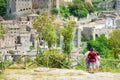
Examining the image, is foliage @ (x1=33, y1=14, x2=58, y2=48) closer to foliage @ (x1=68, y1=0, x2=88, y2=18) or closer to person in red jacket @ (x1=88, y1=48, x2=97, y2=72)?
person in red jacket @ (x1=88, y1=48, x2=97, y2=72)

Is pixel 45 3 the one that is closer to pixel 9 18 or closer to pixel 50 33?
pixel 9 18

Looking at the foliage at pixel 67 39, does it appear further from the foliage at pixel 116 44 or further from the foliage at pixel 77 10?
the foliage at pixel 77 10

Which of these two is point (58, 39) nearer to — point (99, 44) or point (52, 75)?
point (99, 44)

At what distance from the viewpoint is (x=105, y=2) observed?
214 feet

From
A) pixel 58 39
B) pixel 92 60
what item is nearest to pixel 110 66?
pixel 92 60

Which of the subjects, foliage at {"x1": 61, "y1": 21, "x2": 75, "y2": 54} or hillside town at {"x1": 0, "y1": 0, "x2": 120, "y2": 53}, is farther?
hillside town at {"x1": 0, "y1": 0, "x2": 120, "y2": 53}

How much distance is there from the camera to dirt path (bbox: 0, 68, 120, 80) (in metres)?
12.7

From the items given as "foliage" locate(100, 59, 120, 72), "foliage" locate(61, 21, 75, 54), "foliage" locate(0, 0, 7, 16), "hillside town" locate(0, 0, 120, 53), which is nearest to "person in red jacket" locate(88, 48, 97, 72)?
"foliage" locate(100, 59, 120, 72)

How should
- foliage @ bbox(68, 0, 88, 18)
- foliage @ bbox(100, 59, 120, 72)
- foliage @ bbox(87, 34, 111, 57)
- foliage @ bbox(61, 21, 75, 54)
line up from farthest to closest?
foliage @ bbox(68, 0, 88, 18), foliage @ bbox(87, 34, 111, 57), foliage @ bbox(61, 21, 75, 54), foliage @ bbox(100, 59, 120, 72)

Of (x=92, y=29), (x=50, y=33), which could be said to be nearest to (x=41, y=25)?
(x=50, y=33)

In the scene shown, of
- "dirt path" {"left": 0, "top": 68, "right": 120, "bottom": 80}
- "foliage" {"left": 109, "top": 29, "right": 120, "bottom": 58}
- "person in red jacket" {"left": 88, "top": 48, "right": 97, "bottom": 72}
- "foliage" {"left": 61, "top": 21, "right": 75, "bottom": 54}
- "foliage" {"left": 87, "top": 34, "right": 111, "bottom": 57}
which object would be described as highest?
"person in red jacket" {"left": 88, "top": 48, "right": 97, "bottom": 72}

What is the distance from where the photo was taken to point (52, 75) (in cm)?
1311

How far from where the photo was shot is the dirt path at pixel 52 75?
41.7 feet

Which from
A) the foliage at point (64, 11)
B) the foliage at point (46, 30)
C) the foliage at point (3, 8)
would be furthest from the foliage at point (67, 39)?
the foliage at point (3, 8)
